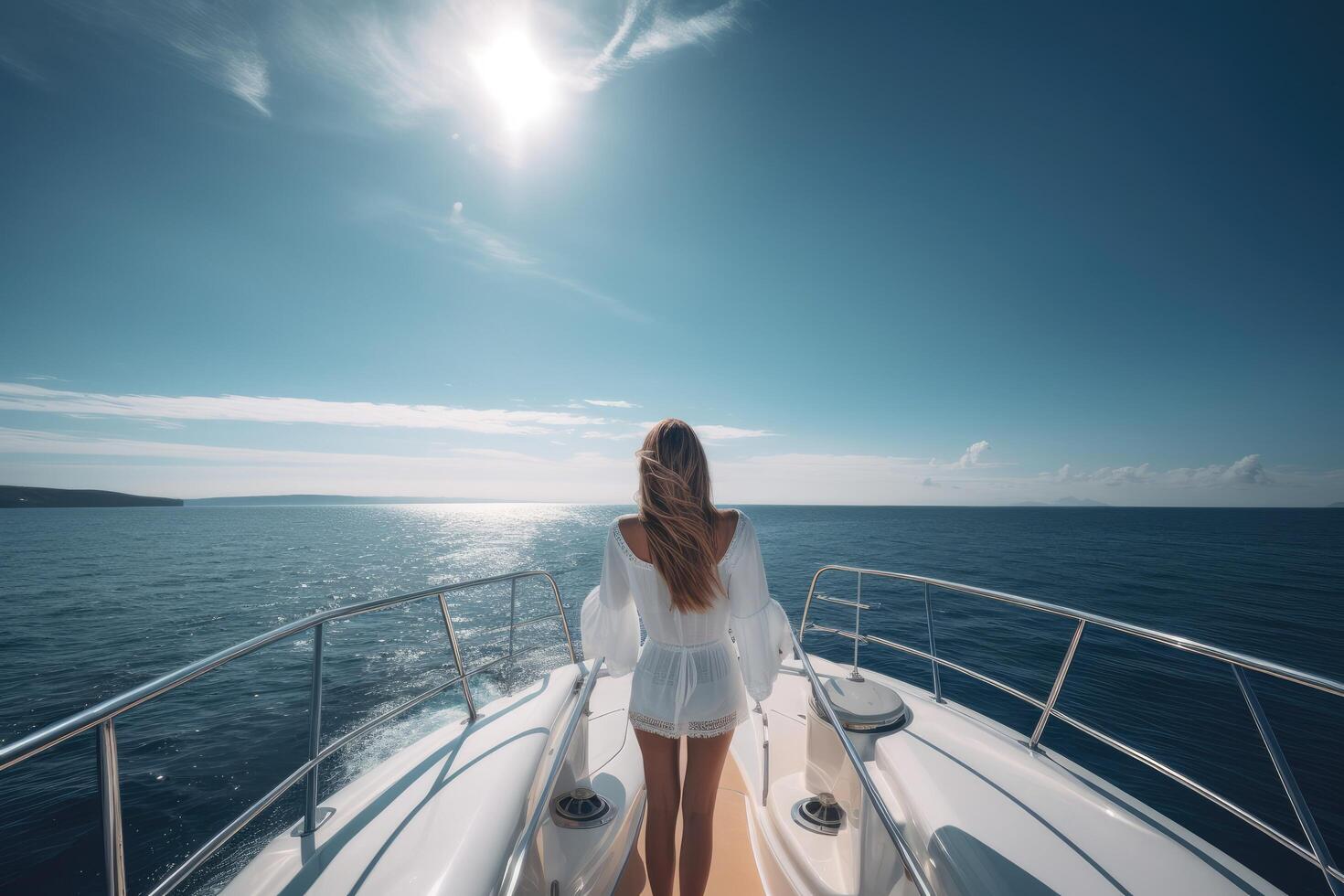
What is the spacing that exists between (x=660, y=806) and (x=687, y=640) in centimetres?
68

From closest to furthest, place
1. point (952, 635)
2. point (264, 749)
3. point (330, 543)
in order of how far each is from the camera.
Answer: point (264, 749), point (952, 635), point (330, 543)

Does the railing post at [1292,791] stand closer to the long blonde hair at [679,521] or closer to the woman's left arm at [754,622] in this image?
the woman's left arm at [754,622]

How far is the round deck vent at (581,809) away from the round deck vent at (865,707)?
118 cm

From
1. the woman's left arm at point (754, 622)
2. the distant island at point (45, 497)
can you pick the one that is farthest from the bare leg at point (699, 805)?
the distant island at point (45, 497)

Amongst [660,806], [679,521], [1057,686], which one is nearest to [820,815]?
[660,806]

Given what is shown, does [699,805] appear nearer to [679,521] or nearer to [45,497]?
[679,521]

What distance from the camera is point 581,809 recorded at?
2203mm

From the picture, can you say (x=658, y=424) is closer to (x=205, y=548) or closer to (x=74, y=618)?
(x=74, y=618)

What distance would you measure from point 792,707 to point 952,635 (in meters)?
11.1

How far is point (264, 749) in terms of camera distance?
7.04 m

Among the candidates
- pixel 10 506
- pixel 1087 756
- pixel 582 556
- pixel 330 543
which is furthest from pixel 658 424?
pixel 10 506

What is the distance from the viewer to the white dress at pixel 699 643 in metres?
1.83

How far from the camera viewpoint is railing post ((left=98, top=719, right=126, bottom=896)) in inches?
44.4

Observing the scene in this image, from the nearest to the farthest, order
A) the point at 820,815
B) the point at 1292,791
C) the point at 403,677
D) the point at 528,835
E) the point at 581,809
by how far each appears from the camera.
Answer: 1. the point at 528,835
2. the point at 1292,791
3. the point at 581,809
4. the point at 820,815
5. the point at 403,677
